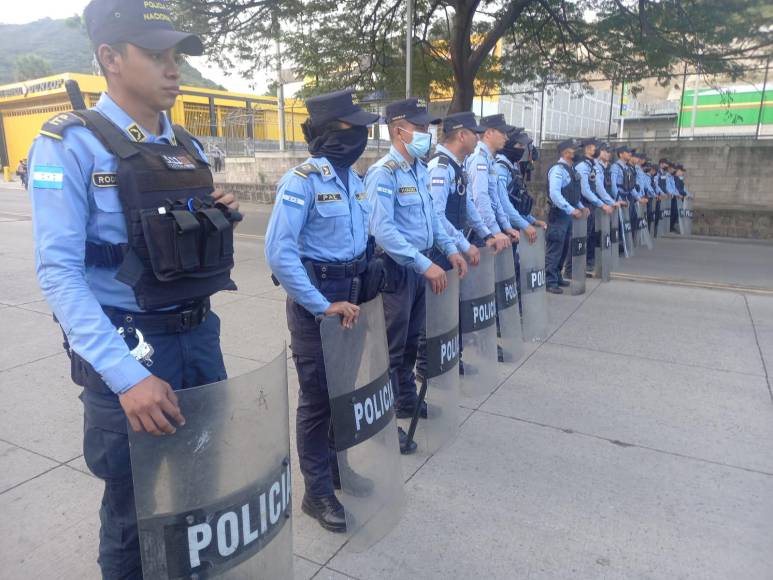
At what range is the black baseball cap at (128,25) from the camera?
162 cm

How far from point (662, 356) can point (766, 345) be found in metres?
1.21

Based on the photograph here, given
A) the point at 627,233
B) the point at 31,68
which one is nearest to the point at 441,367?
the point at 627,233

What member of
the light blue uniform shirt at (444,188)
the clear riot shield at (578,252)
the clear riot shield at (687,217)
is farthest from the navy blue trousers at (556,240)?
the clear riot shield at (687,217)

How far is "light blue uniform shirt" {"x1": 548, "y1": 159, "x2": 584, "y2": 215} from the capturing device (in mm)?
6973

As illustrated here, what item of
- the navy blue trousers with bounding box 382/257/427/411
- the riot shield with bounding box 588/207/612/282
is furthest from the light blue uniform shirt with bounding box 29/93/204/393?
the riot shield with bounding box 588/207/612/282

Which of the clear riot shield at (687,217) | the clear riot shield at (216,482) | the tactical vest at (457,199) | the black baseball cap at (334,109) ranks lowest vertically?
the clear riot shield at (687,217)

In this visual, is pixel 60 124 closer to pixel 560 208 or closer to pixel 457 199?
pixel 457 199

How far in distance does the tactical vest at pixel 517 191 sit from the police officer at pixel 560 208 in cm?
42

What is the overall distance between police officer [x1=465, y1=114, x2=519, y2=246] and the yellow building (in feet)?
44.4

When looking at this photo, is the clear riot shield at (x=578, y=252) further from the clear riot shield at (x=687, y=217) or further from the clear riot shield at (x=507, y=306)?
the clear riot shield at (x=687, y=217)

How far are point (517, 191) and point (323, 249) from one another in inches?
175

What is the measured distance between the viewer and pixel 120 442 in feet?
5.47

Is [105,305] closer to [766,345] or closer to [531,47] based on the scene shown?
[766,345]

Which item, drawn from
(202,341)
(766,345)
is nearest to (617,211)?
(766,345)
